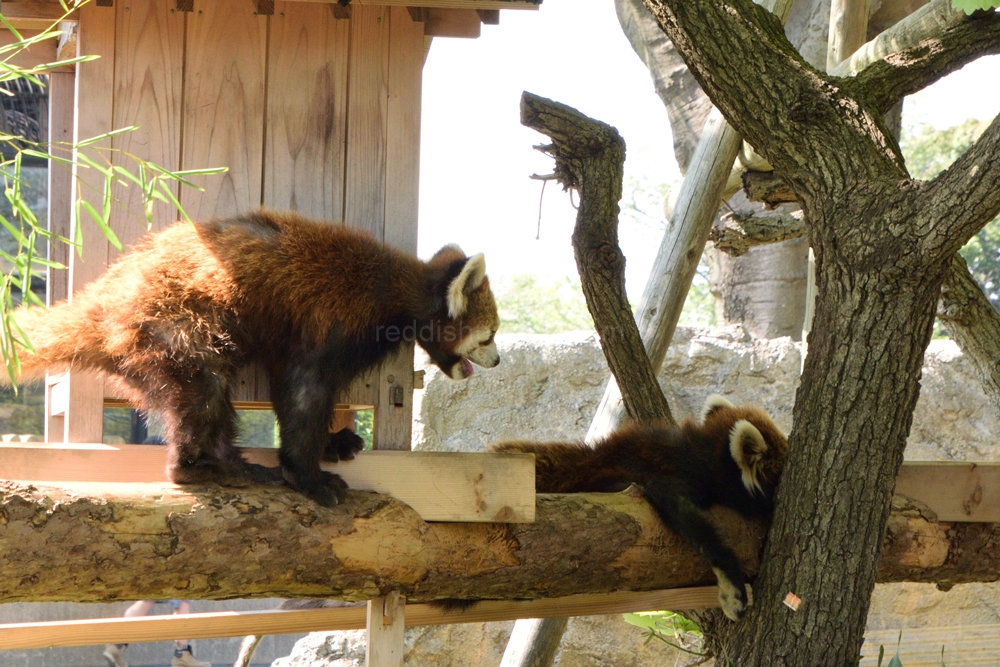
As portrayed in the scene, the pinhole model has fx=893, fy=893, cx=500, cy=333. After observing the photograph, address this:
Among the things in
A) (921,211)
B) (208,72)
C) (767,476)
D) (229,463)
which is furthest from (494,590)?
(208,72)

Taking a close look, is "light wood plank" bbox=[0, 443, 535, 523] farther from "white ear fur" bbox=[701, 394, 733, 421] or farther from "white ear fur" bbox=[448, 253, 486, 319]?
"white ear fur" bbox=[701, 394, 733, 421]

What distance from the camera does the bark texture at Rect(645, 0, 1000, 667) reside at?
9.34 ft

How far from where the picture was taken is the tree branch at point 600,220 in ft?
12.5

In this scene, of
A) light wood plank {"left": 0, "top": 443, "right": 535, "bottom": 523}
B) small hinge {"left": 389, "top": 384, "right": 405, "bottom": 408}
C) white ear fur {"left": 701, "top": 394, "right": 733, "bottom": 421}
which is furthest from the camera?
white ear fur {"left": 701, "top": 394, "right": 733, "bottom": 421}

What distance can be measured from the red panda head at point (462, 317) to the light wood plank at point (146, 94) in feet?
3.43

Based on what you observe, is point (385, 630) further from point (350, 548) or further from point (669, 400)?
point (669, 400)

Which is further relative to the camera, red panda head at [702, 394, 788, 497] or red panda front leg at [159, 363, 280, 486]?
red panda head at [702, 394, 788, 497]

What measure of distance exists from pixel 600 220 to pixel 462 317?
89 centimetres

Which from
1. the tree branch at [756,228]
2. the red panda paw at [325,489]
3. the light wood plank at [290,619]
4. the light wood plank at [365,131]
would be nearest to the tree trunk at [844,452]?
the light wood plank at [290,619]

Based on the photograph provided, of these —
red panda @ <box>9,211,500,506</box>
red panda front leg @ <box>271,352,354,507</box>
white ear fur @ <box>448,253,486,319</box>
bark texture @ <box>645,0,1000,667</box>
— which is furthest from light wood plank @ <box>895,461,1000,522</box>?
red panda front leg @ <box>271,352,354,507</box>

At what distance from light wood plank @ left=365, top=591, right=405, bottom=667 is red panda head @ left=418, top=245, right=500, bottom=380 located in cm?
95

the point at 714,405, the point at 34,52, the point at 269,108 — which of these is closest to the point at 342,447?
the point at 269,108

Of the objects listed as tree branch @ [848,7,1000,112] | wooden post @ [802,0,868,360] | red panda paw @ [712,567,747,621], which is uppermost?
wooden post @ [802,0,868,360]

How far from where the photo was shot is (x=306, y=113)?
11.1ft
